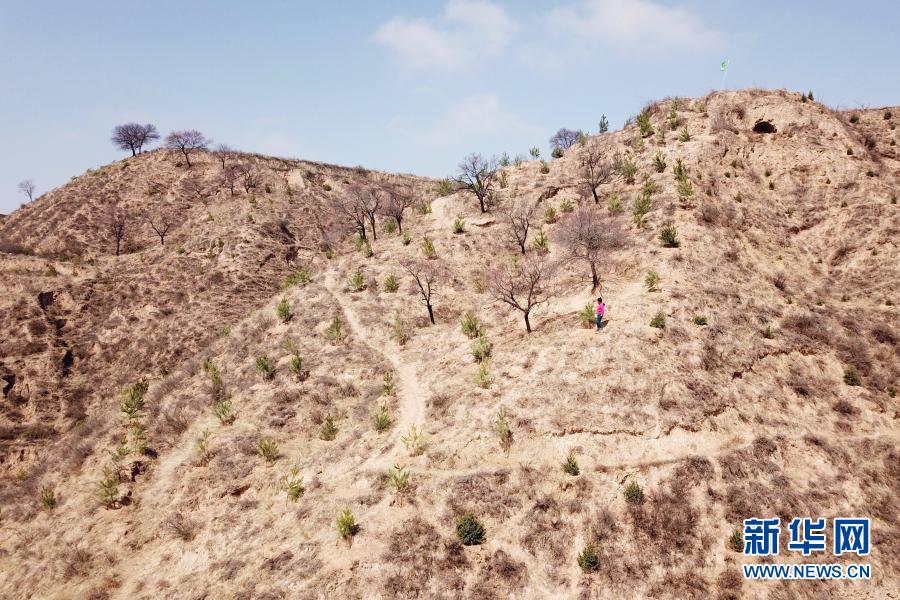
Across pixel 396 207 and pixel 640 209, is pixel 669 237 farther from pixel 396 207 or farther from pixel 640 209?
pixel 396 207

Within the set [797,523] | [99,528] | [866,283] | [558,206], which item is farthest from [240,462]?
[866,283]

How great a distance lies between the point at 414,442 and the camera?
21.5m

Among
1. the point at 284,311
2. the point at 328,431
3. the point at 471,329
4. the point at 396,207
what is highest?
the point at 396,207

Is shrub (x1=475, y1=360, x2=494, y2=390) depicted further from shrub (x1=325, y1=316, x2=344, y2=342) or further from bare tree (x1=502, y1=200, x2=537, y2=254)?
bare tree (x1=502, y1=200, x2=537, y2=254)

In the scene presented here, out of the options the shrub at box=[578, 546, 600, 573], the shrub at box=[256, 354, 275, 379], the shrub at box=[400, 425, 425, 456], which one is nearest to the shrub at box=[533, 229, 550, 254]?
the shrub at box=[400, 425, 425, 456]

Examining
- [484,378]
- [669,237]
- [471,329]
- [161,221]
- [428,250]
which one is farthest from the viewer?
[161,221]

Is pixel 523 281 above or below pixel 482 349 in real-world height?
above

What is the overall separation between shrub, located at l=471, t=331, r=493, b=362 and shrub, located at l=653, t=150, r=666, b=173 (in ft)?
83.8

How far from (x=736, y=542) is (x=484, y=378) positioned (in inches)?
510

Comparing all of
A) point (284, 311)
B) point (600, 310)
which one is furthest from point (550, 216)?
point (284, 311)

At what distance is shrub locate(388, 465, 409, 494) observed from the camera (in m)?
18.9

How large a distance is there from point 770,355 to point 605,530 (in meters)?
14.8

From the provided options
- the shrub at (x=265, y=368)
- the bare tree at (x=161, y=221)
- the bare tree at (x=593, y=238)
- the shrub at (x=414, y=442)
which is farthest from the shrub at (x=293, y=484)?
the bare tree at (x=161, y=221)

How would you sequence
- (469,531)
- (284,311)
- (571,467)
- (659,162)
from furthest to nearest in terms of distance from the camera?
(659,162)
(284,311)
(571,467)
(469,531)
